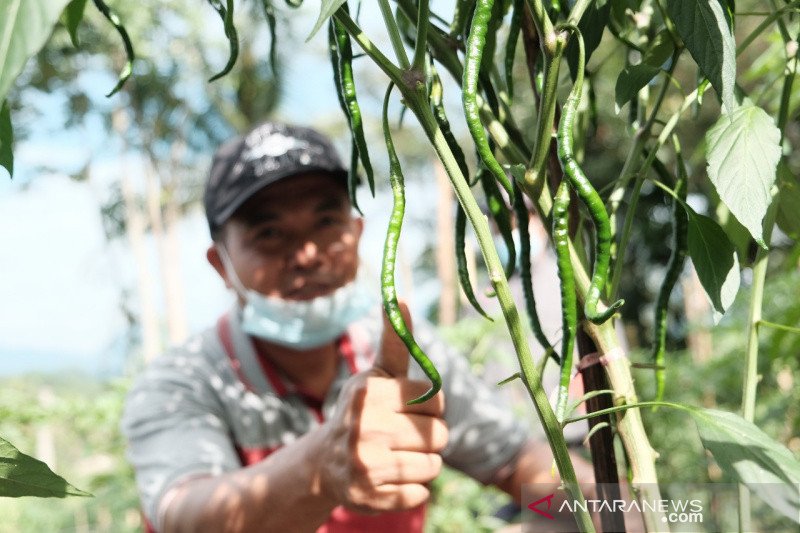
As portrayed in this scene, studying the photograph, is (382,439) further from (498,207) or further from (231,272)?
(231,272)

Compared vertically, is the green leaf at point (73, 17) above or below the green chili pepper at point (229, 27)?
above

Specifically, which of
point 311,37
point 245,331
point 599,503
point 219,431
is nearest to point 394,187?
point 311,37

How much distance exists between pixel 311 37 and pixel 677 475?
389 centimetres

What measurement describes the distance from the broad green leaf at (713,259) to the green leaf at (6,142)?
335mm

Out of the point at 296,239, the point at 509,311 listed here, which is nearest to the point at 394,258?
the point at 509,311

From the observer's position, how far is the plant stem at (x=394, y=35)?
0.40m

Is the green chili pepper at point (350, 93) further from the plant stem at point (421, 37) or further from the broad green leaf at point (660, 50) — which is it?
the broad green leaf at point (660, 50)

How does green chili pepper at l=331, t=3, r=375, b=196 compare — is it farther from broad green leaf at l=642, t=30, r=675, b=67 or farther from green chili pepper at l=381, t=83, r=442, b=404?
broad green leaf at l=642, t=30, r=675, b=67

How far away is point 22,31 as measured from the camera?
0.77 feet

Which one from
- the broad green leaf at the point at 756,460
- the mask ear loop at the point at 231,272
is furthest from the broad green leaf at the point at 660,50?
the mask ear loop at the point at 231,272

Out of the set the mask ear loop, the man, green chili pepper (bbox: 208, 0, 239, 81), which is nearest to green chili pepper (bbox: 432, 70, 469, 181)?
green chili pepper (bbox: 208, 0, 239, 81)

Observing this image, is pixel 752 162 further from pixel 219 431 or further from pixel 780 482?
→ pixel 219 431

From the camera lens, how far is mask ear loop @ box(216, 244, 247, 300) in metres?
1.24

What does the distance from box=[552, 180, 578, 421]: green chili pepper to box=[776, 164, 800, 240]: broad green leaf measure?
0.66ft
